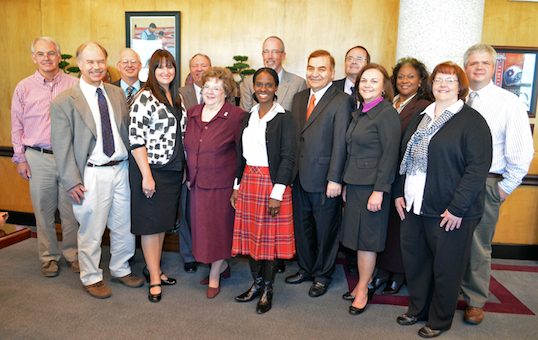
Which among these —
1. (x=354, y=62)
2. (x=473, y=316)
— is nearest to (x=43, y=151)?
(x=354, y=62)

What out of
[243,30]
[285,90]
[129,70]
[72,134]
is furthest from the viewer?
[243,30]

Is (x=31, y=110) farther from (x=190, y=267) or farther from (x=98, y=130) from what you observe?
(x=190, y=267)

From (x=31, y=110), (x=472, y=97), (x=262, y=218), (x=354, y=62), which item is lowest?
(x=262, y=218)

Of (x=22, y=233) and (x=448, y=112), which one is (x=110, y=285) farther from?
(x=448, y=112)

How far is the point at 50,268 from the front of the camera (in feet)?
11.4

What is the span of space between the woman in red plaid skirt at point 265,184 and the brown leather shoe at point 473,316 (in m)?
1.42

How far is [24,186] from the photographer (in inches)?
202

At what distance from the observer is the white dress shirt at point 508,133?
2.69 m

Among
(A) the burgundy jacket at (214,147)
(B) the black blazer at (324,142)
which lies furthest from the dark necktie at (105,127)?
(B) the black blazer at (324,142)

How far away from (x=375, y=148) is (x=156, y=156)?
1668 millimetres

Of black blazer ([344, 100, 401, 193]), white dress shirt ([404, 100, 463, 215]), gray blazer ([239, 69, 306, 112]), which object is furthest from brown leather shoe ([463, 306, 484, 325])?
gray blazer ([239, 69, 306, 112])

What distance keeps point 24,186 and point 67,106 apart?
2.99 meters

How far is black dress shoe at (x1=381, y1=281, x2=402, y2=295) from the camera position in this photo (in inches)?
127

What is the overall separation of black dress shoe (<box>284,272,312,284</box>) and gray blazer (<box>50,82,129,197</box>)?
76.3 inches
